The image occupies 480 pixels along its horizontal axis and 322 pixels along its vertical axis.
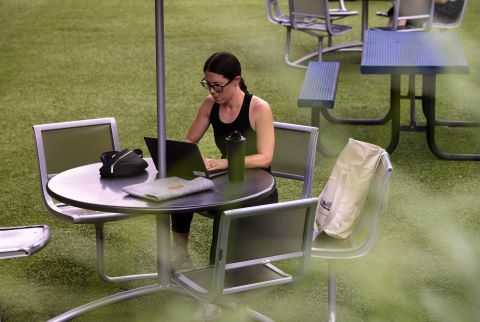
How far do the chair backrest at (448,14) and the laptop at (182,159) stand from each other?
644 cm

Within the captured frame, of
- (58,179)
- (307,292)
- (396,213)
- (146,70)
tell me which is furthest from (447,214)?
(146,70)

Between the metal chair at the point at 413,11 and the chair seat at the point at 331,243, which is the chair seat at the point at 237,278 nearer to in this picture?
the chair seat at the point at 331,243

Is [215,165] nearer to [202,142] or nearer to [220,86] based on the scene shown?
[220,86]

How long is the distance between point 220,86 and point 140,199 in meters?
0.85

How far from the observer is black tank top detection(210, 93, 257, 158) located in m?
4.78

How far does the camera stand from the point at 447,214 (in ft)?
20.5

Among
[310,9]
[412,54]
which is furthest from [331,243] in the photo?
[310,9]

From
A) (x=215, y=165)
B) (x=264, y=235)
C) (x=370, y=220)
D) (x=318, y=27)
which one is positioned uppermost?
(x=318, y=27)

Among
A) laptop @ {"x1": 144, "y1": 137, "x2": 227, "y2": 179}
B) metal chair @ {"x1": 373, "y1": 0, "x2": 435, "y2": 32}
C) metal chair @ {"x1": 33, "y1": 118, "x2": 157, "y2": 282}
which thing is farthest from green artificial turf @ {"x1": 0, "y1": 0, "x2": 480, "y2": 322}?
laptop @ {"x1": 144, "y1": 137, "x2": 227, "y2": 179}

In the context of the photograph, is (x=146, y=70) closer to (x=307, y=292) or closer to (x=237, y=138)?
(x=307, y=292)

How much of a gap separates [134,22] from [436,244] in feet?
26.8

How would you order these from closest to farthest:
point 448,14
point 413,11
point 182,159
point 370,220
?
point 182,159
point 370,220
point 413,11
point 448,14

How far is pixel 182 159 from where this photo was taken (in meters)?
4.21

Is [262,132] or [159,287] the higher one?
[262,132]
